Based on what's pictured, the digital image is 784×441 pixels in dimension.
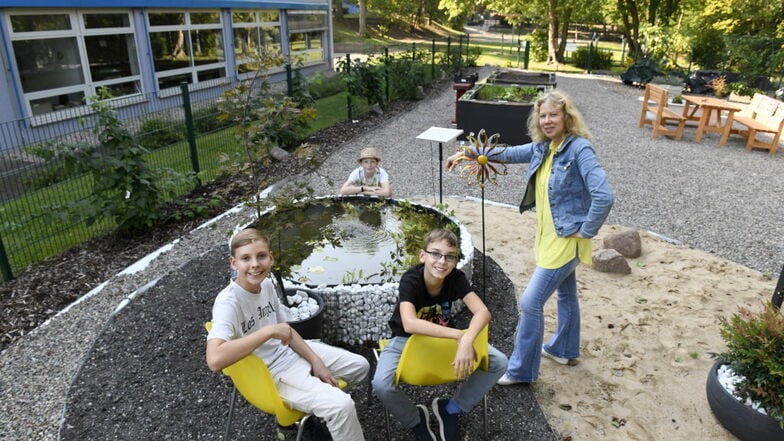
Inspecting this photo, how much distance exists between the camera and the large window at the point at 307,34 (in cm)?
1988

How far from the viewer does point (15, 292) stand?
14.9ft

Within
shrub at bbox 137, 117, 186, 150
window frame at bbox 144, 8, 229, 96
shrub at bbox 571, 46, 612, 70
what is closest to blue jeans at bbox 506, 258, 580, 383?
shrub at bbox 137, 117, 186, 150

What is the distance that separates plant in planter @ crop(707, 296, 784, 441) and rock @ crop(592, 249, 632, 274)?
6.25ft

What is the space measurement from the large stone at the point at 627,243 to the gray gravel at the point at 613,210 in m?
0.89

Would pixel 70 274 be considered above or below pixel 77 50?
below

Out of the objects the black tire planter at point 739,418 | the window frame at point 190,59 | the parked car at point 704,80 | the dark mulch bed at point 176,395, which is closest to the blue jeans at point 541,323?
the dark mulch bed at point 176,395

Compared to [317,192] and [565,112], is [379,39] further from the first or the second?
[565,112]

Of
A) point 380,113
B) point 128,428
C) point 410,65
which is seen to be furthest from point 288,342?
point 410,65

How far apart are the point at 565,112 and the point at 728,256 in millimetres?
3674

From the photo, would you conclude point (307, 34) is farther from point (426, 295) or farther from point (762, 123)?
point (426, 295)

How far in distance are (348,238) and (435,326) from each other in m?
2.40

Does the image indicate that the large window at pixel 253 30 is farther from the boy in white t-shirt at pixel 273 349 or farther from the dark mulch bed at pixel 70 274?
the boy in white t-shirt at pixel 273 349

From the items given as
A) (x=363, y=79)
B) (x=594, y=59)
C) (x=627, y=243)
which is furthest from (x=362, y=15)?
(x=627, y=243)

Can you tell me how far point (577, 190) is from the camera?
9.66 feet
